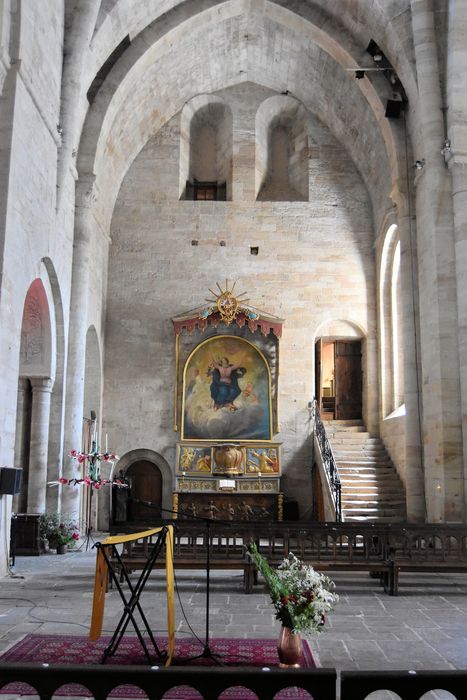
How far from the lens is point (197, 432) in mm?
17625

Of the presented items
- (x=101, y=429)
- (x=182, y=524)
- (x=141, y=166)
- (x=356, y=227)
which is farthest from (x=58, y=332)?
(x=356, y=227)

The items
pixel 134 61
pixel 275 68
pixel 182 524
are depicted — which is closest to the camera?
pixel 182 524

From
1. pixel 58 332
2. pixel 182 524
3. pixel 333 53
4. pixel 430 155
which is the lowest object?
pixel 182 524

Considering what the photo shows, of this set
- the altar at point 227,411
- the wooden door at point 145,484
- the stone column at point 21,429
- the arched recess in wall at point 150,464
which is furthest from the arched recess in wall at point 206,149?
the stone column at point 21,429

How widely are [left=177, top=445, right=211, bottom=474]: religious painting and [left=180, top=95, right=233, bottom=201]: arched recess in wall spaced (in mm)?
6883

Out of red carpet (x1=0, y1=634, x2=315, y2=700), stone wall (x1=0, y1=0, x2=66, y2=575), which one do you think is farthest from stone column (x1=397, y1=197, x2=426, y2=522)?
red carpet (x1=0, y1=634, x2=315, y2=700)

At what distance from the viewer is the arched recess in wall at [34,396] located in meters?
12.5

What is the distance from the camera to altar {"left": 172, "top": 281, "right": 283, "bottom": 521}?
16.9 m

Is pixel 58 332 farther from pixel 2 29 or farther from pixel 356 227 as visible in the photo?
pixel 356 227

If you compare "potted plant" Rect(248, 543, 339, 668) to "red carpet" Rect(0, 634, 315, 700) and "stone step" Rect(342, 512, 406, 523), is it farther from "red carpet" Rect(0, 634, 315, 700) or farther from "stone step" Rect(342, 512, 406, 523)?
"stone step" Rect(342, 512, 406, 523)

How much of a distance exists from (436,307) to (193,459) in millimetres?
7117

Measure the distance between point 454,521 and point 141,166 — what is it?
12191mm

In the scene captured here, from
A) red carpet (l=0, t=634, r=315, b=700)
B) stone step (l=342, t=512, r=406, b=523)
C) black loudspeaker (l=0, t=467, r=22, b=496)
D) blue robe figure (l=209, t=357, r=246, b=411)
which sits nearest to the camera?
red carpet (l=0, t=634, r=315, b=700)

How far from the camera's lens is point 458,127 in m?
13.4
